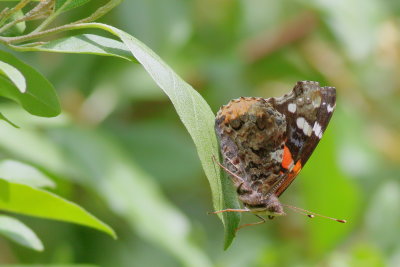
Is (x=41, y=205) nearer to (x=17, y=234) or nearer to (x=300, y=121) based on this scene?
(x=17, y=234)

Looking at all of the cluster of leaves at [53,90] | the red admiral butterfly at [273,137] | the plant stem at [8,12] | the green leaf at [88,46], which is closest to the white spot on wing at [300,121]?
the red admiral butterfly at [273,137]

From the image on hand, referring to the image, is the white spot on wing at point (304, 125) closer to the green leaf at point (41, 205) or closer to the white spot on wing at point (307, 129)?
the white spot on wing at point (307, 129)

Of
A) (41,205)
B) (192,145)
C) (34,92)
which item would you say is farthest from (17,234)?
(192,145)

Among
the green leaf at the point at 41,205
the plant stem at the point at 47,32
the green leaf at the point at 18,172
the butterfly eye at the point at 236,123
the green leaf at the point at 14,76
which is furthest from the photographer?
the butterfly eye at the point at 236,123

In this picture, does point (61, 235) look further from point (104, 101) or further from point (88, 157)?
point (104, 101)

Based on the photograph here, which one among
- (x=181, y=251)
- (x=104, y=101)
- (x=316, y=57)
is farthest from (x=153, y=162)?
(x=316, y=57)

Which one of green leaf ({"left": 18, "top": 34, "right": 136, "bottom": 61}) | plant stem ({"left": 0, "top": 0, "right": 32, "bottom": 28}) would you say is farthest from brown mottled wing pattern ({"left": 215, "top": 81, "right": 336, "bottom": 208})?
plant stem ({"left": 0, "top": 0, "right": 32, "bottom": 28})
